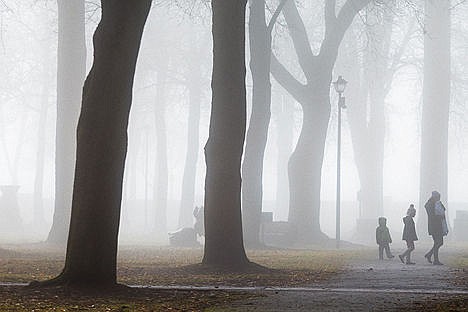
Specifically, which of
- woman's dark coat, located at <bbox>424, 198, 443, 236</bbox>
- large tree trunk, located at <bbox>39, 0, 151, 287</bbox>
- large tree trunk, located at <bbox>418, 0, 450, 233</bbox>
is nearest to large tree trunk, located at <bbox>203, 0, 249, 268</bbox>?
large tree trunk, located at <bbox>39, 0, 151, 287</bbox>

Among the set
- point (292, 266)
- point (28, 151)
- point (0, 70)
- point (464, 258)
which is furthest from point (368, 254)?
point (28, 151)

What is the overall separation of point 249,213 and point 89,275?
56.4 feet

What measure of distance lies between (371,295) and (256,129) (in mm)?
18429

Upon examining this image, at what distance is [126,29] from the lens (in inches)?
554

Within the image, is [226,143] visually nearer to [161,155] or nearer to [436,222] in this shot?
[436,222]

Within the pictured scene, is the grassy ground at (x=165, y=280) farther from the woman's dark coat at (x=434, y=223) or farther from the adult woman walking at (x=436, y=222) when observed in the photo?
the woman's dark coat at (x=434, y=223)

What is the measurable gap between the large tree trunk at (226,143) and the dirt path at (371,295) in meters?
2.44

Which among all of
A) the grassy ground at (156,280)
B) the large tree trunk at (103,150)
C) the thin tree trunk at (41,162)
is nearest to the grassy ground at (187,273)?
the grassy ground at (156,280)

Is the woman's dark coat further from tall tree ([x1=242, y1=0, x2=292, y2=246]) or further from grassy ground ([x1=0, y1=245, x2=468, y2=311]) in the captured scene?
tall tree ([x1=242, y1=0, x2=292, y2=246])

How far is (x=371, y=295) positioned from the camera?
13.6 metres

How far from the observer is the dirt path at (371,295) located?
11891 mm

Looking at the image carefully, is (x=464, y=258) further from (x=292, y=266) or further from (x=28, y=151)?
(x=28, y=151)

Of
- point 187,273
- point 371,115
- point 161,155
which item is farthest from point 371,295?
point 161,155

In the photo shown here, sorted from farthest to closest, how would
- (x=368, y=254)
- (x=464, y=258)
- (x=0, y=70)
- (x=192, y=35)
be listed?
1. (x=0, y=70)
2. (x=192, y=35)
3. (x=368, y=254)
4. (x=464, y=258)
